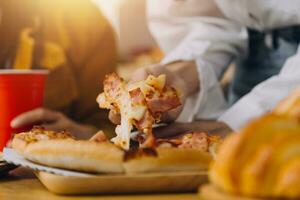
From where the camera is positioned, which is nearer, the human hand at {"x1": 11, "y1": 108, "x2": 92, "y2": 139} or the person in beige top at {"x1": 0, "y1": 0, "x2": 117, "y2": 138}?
the human hand at {"x1": 11, "y1": 108, "x2": 92, "y2": 139}

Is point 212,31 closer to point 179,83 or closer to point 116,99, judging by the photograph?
point 179,83

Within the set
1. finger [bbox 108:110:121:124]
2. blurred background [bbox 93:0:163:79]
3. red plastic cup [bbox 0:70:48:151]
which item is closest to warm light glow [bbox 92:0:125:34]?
blurred background [bbox 93:0:163:79]

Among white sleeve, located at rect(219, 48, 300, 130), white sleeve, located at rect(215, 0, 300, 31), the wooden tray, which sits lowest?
white sleeve, located at rect(219, 48, 300, 130)

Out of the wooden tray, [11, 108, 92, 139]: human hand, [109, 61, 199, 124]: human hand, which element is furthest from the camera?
[11, 108, 92, 139]: human hand

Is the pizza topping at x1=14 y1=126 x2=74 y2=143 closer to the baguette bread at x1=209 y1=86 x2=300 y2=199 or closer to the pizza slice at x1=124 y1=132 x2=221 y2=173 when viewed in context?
the pizza slice at x1=124 y1=132 x2=221 y2=173

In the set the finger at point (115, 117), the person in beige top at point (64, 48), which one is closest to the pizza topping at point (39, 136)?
the finger at point (115, 117)

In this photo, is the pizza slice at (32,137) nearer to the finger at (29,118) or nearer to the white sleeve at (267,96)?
the finger at (29,118)

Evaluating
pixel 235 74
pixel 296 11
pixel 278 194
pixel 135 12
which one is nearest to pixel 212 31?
pixel 235 74

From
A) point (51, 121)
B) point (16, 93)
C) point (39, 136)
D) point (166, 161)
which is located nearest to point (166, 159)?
point (166, 161)
